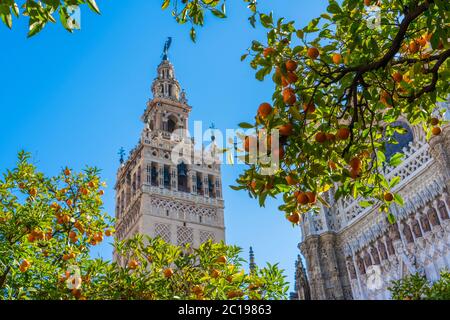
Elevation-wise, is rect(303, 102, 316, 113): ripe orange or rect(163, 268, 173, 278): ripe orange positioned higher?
rect(303, 102, 316, 113): ripe orange

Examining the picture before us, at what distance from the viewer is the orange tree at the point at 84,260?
499 cm

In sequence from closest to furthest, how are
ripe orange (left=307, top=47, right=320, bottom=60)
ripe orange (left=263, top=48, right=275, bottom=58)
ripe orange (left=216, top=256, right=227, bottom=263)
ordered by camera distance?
ripe orange (left=263, top=48, right=275, bottom=58)
ripe orange (left=307, top=47, right=320, bottom=60)
ripe orange (left=216, top=256, right=227, bottom=263)

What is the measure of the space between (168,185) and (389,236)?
24.2 m

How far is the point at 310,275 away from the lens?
638 inches

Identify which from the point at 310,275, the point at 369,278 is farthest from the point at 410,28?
the point at 310,275

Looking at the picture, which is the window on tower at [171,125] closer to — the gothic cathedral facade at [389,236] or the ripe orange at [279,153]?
the gothic cathedral facade at [389,236]

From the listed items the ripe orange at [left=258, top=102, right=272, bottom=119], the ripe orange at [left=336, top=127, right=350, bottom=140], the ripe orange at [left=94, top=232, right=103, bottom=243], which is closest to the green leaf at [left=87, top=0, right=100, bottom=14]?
the ripe orange at [left=258, top=102, right=272, bottom=119]

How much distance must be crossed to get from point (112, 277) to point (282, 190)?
2.42 metres

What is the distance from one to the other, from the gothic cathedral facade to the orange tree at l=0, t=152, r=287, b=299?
8581mm

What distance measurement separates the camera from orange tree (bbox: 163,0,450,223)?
11.9 ft

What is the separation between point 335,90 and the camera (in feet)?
13.8

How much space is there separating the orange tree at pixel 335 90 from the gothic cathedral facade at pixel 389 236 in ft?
28.0

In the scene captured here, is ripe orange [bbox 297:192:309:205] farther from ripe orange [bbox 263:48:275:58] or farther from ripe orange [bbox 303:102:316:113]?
ripe orange [bbox 263:48:275:58]
